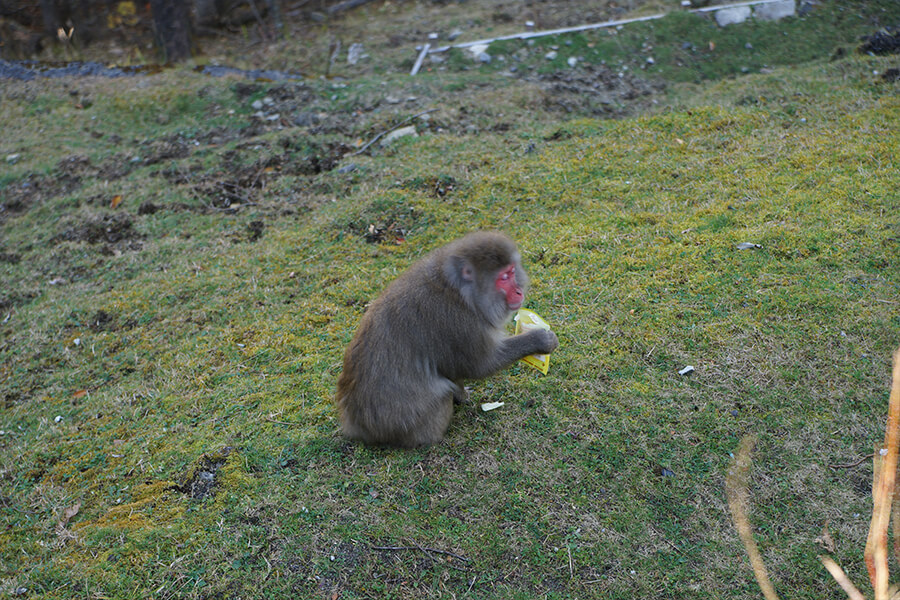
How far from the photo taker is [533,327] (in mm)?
4387

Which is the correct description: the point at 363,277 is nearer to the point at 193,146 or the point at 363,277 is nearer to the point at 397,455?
the point at 397,455

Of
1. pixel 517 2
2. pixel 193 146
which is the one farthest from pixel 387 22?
pixel 193 146

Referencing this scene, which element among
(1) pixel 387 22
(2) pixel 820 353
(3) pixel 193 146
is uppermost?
(1) pixel 387 22

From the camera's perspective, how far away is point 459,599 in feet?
11.0

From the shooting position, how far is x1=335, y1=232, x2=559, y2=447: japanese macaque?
3.91 metres

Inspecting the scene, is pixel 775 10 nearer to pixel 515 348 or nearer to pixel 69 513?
pixel 515 348

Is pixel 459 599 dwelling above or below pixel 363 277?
below

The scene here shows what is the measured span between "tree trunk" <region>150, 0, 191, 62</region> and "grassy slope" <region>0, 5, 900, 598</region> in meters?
6.23

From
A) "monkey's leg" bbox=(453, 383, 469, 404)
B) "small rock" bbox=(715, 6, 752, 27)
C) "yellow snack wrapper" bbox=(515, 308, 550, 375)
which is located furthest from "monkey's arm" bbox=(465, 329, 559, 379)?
"small rock" bbox=(715, 6, 752, 27)

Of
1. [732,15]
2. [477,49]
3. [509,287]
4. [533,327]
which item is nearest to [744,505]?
[533,327]

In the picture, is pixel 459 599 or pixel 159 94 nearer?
pixel 459 599

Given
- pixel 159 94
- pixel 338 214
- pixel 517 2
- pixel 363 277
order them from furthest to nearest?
pixel 517 2 < pixel 159 94 < pixel 338 214 < pixel 363 277

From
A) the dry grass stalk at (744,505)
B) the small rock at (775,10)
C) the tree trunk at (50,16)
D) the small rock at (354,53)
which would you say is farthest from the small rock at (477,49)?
the tree trunk at (50,16)

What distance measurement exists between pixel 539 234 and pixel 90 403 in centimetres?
398
